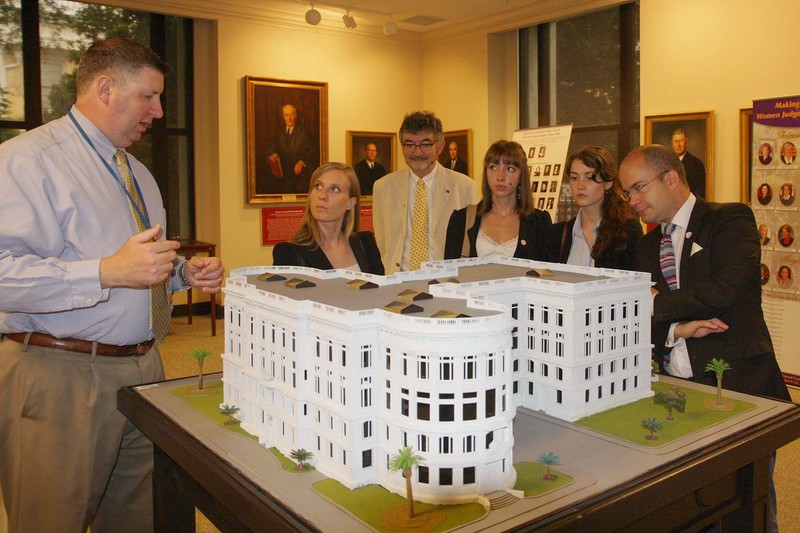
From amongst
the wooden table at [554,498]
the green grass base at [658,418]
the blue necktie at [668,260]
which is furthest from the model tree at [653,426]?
the blue necktie at [668,260]

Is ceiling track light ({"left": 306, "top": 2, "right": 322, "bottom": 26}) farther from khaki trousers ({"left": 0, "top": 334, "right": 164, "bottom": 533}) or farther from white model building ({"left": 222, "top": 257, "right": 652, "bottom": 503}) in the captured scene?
khaki trousers ({"left": 0, "top": 334, "right": 164, "bottom": 533})

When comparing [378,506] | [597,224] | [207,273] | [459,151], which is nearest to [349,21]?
[459,151]

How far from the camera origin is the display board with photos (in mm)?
7352

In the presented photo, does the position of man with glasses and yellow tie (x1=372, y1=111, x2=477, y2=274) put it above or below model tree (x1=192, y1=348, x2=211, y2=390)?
above

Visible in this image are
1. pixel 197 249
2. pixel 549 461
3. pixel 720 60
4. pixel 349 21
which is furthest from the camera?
pixel 349 21

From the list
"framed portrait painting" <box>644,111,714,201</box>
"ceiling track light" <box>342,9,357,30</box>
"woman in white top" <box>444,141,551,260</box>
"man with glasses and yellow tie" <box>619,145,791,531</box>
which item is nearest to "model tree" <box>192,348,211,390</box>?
"woman in white top" <box>444,141,551,260</box>

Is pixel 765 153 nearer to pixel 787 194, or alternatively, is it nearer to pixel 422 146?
pixel 787 194

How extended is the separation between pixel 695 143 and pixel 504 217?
202 inches

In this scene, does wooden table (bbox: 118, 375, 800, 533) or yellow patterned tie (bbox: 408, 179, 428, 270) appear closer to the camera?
wooden table (bbox: 118, 375, 800, 533)

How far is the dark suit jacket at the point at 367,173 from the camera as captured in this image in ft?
41.5

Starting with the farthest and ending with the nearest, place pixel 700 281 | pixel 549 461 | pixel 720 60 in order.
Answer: pixel 720 60, pixel 700 281, pixel 549 461

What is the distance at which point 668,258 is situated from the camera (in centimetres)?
360

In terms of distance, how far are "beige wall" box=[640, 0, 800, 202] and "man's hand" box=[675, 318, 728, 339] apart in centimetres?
565

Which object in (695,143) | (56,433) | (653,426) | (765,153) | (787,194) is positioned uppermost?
(695,143)
